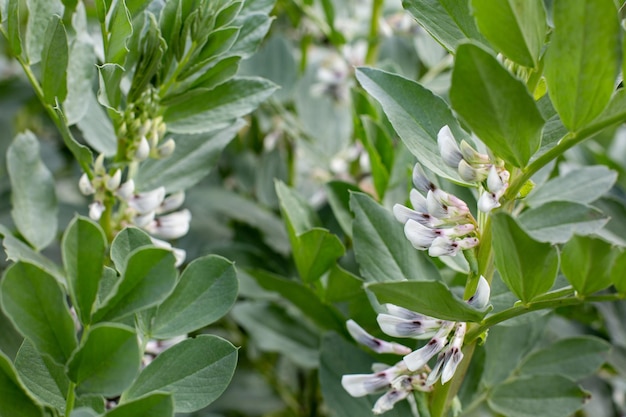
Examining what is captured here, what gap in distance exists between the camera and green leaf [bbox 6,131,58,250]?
2.08ft

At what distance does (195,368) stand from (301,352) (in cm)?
29

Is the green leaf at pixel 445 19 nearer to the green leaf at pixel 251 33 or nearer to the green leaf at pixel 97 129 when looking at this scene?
the green leaf at pixel 251 33

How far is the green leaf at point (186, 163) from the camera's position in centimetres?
67

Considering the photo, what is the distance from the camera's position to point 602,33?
1.25ft

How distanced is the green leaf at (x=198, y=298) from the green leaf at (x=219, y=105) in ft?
0.50

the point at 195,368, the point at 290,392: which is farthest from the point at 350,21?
the point at 195,368

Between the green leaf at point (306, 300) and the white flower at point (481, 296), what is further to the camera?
the green leaf at point (306, 300)

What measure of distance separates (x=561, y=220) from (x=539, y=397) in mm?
161

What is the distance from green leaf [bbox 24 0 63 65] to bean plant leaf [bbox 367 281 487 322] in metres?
0.31

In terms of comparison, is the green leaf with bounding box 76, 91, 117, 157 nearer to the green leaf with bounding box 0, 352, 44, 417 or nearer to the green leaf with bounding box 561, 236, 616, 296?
the green leaf with bounding box 0, 352, 44, 417

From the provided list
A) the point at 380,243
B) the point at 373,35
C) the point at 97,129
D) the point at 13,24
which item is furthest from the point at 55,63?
the point at 373,35

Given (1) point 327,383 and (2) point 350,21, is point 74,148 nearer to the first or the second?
(1) point 327,383

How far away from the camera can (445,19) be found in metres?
0.47

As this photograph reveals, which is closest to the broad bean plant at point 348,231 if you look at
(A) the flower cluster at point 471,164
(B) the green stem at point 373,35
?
(A) the flower cluster at point 471,164
